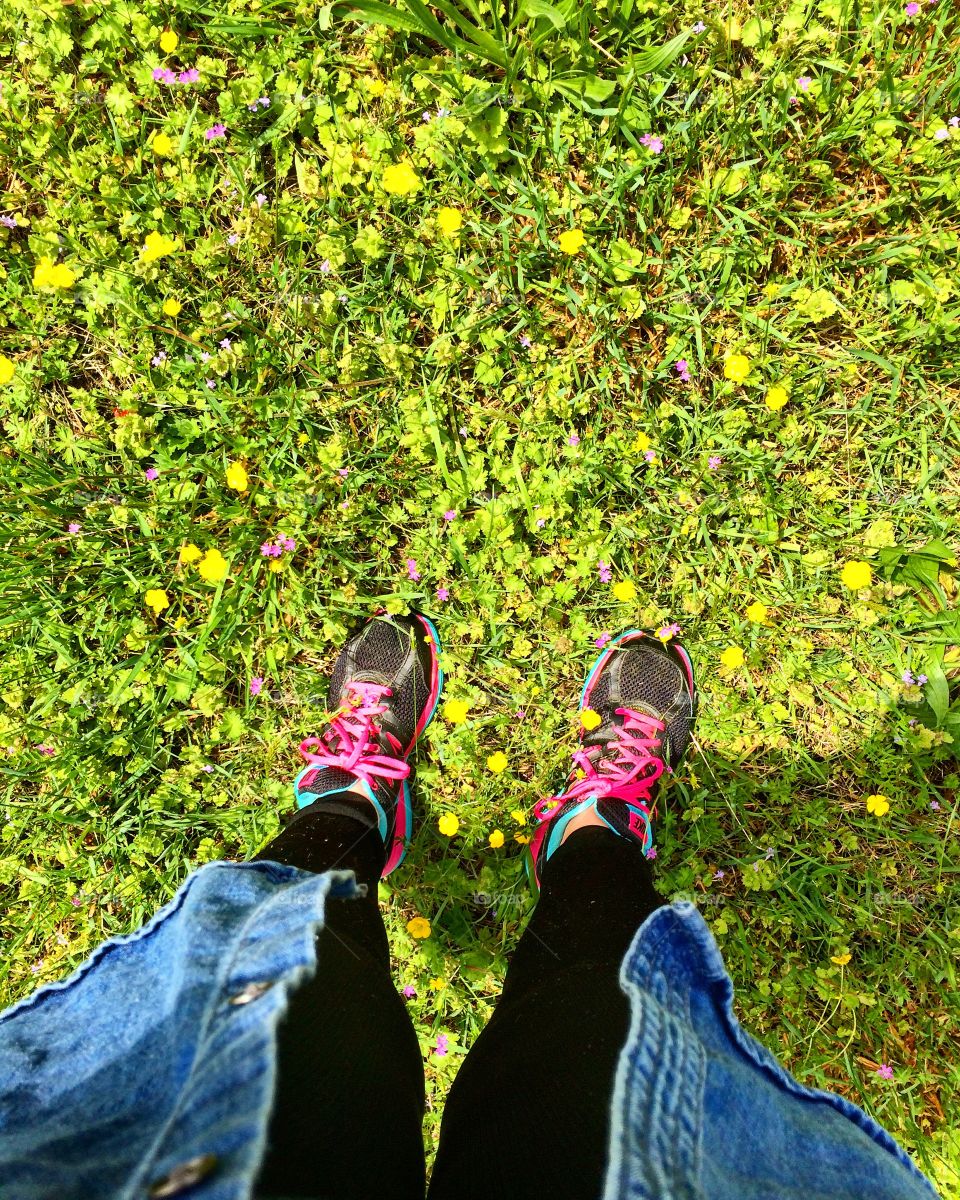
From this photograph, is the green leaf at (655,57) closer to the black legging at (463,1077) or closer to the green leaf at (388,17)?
the green leaf at (388,17)

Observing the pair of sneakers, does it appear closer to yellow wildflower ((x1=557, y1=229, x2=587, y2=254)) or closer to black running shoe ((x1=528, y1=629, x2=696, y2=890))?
black running shoe ((x1=528, y1=629, x2=696, y2=890))

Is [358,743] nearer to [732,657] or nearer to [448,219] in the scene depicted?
[732,657]

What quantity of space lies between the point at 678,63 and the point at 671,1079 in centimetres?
252

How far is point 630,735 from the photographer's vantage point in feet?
7.88

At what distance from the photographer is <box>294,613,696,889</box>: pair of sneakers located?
2.30 metres

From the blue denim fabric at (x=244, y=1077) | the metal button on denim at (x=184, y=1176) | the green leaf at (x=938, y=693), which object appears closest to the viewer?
the metal button on denim at (x=184, y=1176)

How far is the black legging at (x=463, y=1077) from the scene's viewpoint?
1.09 m

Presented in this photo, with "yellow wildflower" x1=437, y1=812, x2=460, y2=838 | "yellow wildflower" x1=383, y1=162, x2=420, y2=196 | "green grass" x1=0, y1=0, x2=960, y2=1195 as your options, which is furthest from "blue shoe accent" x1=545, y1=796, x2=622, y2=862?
"yellow wildflower" x1=383, y1=162, x2=420, y2=196

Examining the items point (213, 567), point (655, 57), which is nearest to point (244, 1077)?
point (213, 567)

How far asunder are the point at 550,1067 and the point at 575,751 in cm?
115

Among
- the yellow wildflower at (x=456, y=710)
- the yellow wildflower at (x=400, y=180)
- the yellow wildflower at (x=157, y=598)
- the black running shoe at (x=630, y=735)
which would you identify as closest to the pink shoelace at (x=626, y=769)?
the black running shoe at (x=630, y=735)

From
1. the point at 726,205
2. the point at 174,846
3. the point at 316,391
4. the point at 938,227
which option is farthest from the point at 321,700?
the point at 938,227

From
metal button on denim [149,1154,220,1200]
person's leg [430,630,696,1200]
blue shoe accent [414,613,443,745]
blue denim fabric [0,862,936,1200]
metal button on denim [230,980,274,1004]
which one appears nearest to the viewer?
metal button on denim [149,1154,220,1200]

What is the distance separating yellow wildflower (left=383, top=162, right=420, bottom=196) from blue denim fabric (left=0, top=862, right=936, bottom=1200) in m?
1.84
